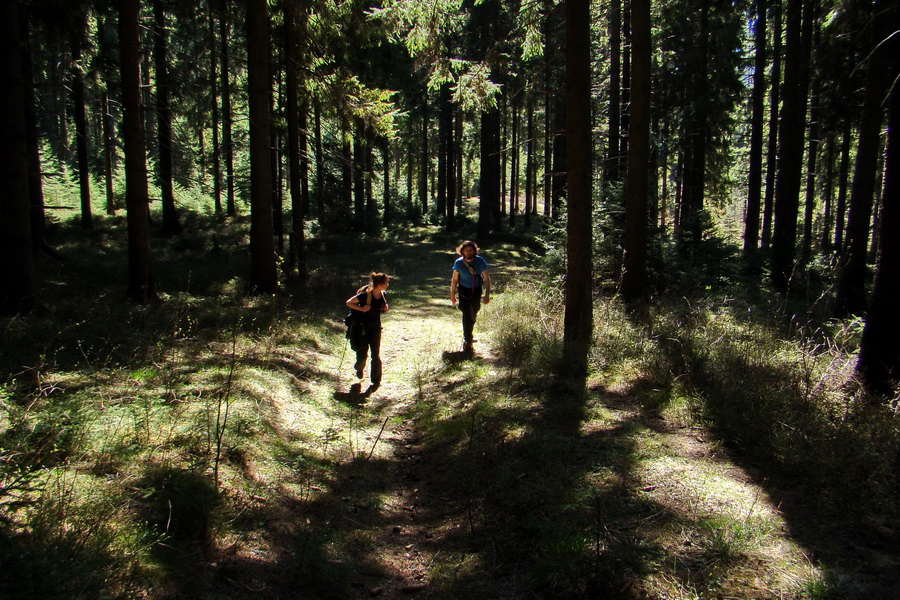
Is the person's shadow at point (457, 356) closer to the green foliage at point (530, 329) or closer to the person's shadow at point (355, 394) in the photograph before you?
the green foliage at point (530, 329)

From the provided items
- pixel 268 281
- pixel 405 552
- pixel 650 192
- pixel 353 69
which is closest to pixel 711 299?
pixel 650 192

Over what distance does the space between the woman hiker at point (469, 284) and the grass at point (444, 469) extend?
0.70m

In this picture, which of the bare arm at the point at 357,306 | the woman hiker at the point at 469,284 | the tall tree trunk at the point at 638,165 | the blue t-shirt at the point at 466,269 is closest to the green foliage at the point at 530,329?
the woman hiker at the point at 469,284

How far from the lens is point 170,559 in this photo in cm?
339

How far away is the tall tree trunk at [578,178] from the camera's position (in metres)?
8.09

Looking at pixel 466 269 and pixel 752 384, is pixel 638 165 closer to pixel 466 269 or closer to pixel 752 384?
pixel 466 269

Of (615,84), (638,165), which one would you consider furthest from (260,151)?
(615,84)

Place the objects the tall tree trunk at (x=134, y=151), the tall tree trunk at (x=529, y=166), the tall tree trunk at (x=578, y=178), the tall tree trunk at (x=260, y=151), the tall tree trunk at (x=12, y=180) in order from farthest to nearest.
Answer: the tall tree trunk at (x=529, y=166) < the tall tree trunk at (x=260, y=151) < the tall tree trunk at (x=134, y=151) < the tall tree trunk at (x=12, y=180) < the tall tree trunk at (x=578, y=178)

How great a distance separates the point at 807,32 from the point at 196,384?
21.0 meters

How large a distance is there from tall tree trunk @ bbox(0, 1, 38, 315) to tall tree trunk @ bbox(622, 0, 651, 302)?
1072 centimetres

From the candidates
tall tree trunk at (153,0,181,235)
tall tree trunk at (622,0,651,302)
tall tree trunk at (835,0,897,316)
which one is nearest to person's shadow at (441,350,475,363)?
tall tree trunk at (622,0,651,302)

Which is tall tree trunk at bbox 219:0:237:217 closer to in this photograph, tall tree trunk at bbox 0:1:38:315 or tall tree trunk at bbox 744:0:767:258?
tall tree trunk at bbox 0:1:38:315

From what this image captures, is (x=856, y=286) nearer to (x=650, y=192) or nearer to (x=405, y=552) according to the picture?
(x=650, y=192)

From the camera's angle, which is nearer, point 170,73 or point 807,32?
point 807,32
